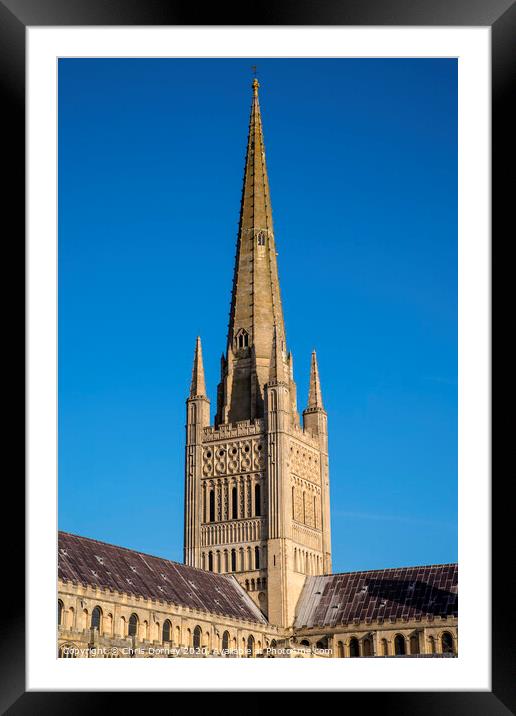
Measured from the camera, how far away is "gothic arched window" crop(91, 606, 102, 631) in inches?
2453

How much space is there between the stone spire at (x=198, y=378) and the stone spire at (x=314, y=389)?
9.15 meters

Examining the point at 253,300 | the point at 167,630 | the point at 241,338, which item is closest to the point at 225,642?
the point at 167,630

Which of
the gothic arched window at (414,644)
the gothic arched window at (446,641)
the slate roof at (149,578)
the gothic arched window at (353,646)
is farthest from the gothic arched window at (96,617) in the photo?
the gothic arched window at (446,641)

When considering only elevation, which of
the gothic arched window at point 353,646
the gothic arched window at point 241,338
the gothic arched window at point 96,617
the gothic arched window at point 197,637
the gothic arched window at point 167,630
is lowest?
the gothic arched window at point 353,646

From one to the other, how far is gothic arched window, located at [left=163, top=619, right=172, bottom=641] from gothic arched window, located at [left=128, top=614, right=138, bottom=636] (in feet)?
10.8

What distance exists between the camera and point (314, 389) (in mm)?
95875

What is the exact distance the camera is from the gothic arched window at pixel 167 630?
6962 cm

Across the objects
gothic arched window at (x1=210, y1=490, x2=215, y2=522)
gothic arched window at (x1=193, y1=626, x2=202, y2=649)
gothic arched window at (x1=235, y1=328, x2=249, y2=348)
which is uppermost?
gothic arched window at (x1=235, y1=328, x2=249, y2=348)

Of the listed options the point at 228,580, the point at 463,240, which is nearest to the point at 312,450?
the point at 228,580

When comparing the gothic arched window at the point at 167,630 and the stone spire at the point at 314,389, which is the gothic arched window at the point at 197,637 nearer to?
the gothic arched window at the point at 167,630

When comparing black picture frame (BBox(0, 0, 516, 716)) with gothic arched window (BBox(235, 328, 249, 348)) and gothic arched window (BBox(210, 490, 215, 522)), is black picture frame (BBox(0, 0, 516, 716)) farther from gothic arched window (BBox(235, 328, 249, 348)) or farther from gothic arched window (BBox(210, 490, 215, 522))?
gothic arched window (BBox(235, 328, 249, 348))

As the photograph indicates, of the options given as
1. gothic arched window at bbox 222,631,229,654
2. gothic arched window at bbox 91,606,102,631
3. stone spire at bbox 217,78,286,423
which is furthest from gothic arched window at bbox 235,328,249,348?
gothic arched window at bbox 91,606,102,631

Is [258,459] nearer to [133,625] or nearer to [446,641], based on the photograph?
[446,641]

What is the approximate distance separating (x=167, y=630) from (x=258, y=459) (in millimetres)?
22183
